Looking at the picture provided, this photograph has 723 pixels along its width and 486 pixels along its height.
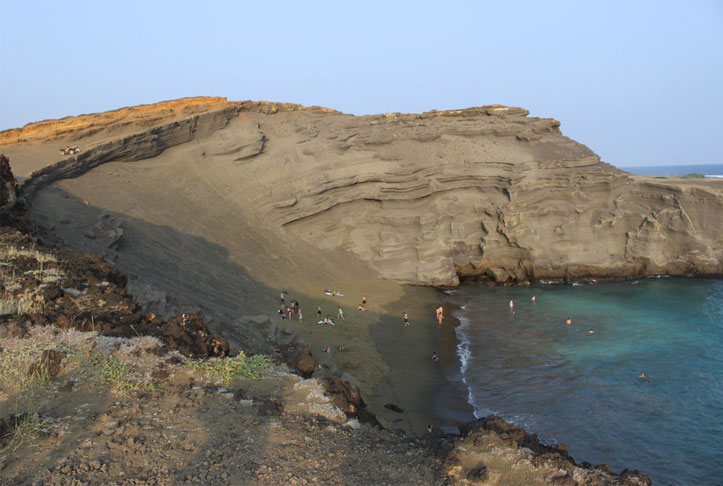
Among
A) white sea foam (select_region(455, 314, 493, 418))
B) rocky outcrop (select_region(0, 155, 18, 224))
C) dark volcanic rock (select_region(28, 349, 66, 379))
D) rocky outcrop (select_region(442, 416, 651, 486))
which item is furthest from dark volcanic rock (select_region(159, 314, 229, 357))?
white sea foam (select_region(455, 314, 493, 418))

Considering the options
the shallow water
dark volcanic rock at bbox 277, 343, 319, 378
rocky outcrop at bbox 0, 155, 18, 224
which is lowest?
the shallow water

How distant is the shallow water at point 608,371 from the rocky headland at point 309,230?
265 centimetres

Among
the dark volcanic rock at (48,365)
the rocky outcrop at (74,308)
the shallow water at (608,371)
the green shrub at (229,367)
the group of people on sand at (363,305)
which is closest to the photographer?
the dark volcanic rock at (48,365)

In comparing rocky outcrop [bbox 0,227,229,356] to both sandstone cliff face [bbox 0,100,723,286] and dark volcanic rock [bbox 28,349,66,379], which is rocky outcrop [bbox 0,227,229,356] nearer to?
dark volcanic rock [bbox 28,349,66,379]

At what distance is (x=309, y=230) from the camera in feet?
95.5

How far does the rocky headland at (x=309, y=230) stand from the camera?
8.71 m

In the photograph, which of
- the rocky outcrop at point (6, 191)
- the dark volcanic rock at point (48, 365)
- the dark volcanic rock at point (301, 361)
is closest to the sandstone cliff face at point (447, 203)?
the rocky outcrop at point (6, 191)

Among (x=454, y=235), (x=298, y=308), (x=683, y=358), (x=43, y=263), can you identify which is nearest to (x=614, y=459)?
(x=683, y=358)

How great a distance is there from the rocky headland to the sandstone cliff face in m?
0.11

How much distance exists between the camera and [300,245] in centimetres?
2803

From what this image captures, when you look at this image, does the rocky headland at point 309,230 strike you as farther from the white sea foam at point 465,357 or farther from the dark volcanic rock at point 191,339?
the white sea foam at point 465,357

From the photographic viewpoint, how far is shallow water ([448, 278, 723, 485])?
13.1 meters

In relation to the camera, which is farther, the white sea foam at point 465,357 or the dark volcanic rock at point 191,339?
the white sea foam at point 465,357

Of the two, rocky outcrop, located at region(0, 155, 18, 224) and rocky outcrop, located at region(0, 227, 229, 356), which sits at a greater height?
rocky outcrop, located at region(0, 155, 18, 224)
